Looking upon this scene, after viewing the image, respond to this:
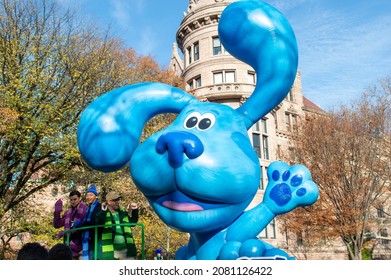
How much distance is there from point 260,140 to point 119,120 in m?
22.6

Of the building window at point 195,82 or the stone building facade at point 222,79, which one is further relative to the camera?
the building window at point 195,82

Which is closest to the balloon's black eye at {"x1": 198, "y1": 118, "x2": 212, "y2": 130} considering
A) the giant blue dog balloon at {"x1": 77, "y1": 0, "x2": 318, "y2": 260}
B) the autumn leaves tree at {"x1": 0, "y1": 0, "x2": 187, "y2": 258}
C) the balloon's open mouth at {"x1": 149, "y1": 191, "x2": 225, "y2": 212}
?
the giant blue dog balloon at {"x1": 77, "y1": 0, "x2": 318, "y2": 260}

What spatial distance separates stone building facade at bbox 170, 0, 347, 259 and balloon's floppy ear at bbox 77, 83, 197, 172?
1991 cm

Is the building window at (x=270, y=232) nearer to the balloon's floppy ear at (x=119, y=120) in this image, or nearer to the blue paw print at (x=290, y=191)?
the blue paw print at (x=290, y=191)

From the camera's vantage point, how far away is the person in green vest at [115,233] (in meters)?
5.16

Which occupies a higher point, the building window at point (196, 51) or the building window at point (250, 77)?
the building window at point (196, 51)

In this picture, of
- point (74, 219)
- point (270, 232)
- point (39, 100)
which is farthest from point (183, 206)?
point (270, 232)

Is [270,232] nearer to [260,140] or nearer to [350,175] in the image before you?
[260,140]

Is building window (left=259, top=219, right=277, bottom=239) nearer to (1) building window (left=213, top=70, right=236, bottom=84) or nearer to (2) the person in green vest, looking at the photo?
(1) building window (left=213, top=70, right=236, bottom=84)

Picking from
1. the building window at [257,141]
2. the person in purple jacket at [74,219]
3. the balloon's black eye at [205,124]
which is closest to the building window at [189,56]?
the building window at [257,141]

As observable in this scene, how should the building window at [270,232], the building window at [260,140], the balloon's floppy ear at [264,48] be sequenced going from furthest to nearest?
the building window at [260,140]
the building window at [270,232]
the balloon's floppy ear at [264,48]

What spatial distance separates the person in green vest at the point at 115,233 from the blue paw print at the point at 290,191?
1849 mm
